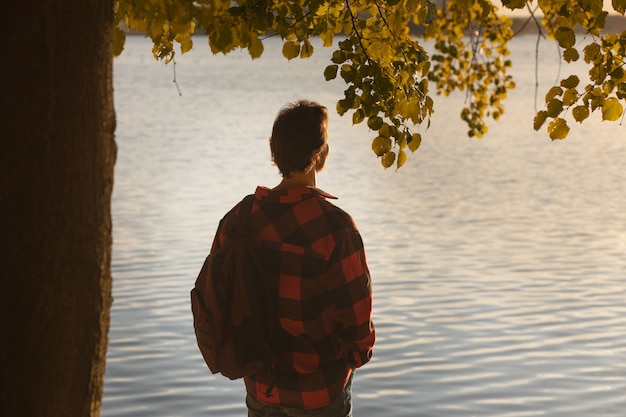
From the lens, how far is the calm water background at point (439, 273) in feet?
24.9

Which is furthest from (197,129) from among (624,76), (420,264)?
(624,76)

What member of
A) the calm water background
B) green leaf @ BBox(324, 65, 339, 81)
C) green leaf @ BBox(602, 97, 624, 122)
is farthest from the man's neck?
the calm water background

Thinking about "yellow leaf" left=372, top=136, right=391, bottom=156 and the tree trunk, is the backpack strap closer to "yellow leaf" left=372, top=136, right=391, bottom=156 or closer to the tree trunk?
"yellow leaf" left=372, top=136, right=391, bottom=156

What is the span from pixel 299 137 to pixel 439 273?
7.97 meters

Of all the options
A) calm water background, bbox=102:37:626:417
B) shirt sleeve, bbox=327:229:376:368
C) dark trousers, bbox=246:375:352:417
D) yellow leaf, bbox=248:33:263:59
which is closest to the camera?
yellow leaf, bbox=248:33:263:59

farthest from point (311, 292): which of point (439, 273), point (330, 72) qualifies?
point (439, 273)

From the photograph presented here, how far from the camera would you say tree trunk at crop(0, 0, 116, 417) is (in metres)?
2.69

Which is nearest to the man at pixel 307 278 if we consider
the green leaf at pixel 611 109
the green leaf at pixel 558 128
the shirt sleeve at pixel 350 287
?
the shirt sleeve at pixel 350 287

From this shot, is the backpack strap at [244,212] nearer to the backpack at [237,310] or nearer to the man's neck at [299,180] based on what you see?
the backpack at [237,310]

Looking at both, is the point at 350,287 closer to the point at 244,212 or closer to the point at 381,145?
the point at 244,212

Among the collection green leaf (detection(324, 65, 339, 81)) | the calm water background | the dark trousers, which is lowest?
the calm water background

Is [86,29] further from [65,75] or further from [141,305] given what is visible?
[141,305]

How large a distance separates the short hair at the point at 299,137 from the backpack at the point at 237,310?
0.19 meters

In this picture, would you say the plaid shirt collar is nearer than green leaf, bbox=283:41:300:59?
Yes
